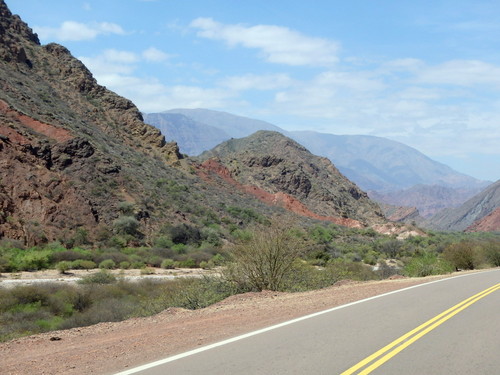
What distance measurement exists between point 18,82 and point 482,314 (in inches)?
2319

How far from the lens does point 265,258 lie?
17625 mm

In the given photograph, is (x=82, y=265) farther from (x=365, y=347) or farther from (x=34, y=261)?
(x=365, y=347)

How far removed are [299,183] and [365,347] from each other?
91634 mm

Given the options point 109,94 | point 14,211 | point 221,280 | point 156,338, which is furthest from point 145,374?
point 109,94

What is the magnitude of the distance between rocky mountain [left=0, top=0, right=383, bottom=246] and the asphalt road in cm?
3199

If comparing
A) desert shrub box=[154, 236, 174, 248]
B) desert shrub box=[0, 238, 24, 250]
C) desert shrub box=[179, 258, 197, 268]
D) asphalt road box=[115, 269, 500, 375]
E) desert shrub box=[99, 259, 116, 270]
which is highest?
asphalt road box=[115, 269, 500, 375]

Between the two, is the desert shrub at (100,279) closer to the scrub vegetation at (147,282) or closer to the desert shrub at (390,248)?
the scrub vegetation at (147,282)

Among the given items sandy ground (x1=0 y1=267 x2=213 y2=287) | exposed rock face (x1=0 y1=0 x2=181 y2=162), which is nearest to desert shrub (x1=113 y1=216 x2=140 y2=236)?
sandy ground (x1=0 y1=267 x2=213 y2=287)

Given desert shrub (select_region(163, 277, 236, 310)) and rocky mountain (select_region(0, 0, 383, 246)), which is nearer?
desert shrub (select_region(163, 277, 236, 310))

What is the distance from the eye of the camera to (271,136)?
445ft

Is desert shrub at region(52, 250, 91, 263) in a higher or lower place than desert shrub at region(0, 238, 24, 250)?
lower

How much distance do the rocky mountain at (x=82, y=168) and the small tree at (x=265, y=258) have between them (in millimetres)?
24943

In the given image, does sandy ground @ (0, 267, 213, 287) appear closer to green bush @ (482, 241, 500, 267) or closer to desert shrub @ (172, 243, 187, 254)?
→ desert shrub @ (172, 243, 187, 254)

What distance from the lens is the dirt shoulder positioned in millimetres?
7621
